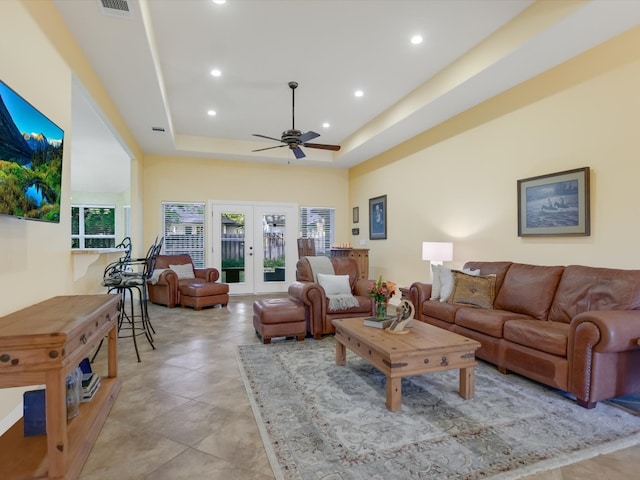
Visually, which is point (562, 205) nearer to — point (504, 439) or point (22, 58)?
point (504, 439)

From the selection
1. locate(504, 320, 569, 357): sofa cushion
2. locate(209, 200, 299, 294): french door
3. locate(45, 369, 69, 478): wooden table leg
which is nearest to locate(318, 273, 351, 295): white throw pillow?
locate(504, 320, 569, 357): sofa cushion

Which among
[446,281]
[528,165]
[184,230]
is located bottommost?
[446,281]

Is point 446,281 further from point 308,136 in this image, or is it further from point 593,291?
point 308,136

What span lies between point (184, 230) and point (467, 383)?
6.72 metres

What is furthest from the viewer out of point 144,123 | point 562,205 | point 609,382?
point 144,123

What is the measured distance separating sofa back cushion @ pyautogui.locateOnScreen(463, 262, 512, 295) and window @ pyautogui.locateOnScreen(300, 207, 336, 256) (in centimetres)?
464

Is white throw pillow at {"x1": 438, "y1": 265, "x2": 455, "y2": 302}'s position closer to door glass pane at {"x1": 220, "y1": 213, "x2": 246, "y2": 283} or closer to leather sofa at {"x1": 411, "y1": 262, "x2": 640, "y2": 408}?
leather sofa at {"x1": 411, "y1": 262, "x2": 640, "y2": 408}

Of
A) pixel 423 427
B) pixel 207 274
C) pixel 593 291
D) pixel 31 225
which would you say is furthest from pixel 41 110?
pixel 207 274

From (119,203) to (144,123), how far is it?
15.7 feet

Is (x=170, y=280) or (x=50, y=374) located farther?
(x=170, y=280)

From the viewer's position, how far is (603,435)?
2.17m

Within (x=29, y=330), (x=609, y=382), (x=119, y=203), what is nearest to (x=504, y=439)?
(x=609, y=382)

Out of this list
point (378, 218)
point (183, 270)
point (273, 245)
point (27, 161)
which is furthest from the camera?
point (273, 245)

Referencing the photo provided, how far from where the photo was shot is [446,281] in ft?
13.7
